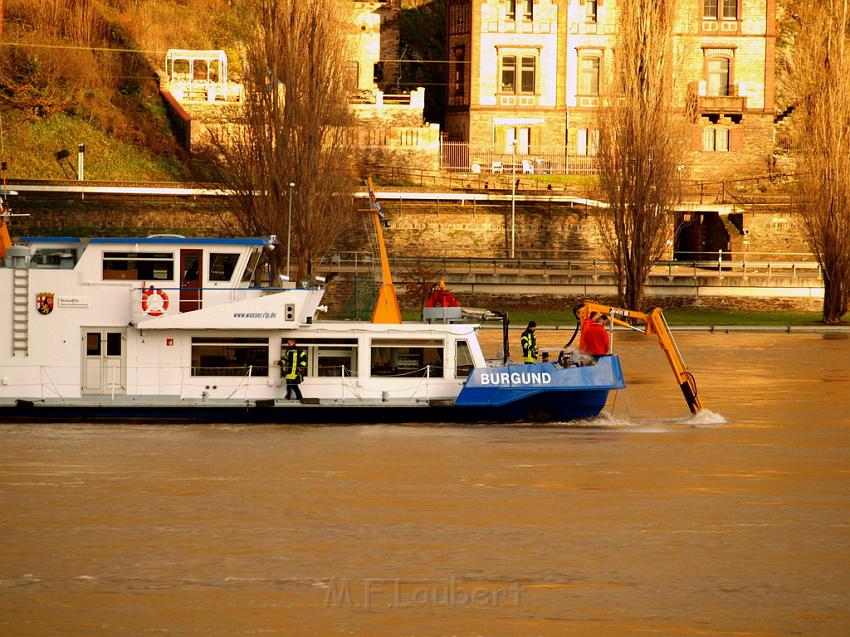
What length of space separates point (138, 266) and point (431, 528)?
35.4 feet

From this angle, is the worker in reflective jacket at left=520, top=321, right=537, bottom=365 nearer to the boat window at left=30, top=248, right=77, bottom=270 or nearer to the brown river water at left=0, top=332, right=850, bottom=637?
the brown river water at left=0, top=332, right=850, bottom=637

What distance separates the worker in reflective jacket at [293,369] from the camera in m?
26.8

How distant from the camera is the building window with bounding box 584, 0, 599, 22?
3058 inches

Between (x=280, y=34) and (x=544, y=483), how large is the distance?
32.3m

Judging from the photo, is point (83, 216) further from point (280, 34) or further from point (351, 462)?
point (351, 462)

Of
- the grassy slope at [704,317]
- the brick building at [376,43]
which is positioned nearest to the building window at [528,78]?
the brick building at [376,43]

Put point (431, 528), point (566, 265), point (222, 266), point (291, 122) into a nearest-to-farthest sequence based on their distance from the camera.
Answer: point (431, 528), point (222, 266), point (291, 122), point (566, 265)

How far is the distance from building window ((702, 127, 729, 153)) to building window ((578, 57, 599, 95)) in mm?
6496

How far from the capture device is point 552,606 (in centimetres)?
1529

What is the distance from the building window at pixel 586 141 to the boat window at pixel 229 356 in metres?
51.7

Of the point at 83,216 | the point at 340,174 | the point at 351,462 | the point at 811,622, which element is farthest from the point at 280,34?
the point at 811,622

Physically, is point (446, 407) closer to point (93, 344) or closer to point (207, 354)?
point (207, 354)

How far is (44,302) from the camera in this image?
2691cm

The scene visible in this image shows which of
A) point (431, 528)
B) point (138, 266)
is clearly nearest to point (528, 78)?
point (138, 266)
